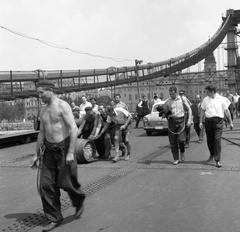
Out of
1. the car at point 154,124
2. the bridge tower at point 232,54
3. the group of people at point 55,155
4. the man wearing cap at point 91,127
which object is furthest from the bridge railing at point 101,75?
the group of people at point 55,155

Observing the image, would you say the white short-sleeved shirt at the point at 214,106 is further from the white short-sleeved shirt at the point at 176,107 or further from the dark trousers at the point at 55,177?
the dark trousers at the point at 55,177

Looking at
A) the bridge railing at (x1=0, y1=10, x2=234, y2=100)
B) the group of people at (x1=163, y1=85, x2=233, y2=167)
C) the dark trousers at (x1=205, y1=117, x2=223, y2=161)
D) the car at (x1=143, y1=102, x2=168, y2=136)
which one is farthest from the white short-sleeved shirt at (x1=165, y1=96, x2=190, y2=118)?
the bridge railing at (x1=0, y1=10, x2=234, y2=100)

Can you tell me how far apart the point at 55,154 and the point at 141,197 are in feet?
5.84

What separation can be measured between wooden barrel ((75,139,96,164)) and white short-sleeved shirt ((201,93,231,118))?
289 cm

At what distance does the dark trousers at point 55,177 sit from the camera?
15.2ft

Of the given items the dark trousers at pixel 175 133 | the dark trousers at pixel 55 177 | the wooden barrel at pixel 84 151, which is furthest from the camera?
the wooden barrel at pixel 84 151

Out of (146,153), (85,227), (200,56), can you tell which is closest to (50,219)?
(85,227)

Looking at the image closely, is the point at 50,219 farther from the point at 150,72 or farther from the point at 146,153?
the point at 150,72

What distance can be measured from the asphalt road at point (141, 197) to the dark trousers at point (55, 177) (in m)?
0.25

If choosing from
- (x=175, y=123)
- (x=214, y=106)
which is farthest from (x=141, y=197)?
(x=214, y=106)

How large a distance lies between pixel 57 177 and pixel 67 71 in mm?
40191

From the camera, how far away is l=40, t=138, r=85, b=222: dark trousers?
15.2 ft

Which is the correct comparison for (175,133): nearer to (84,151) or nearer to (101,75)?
(84,151)

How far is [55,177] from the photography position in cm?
475
